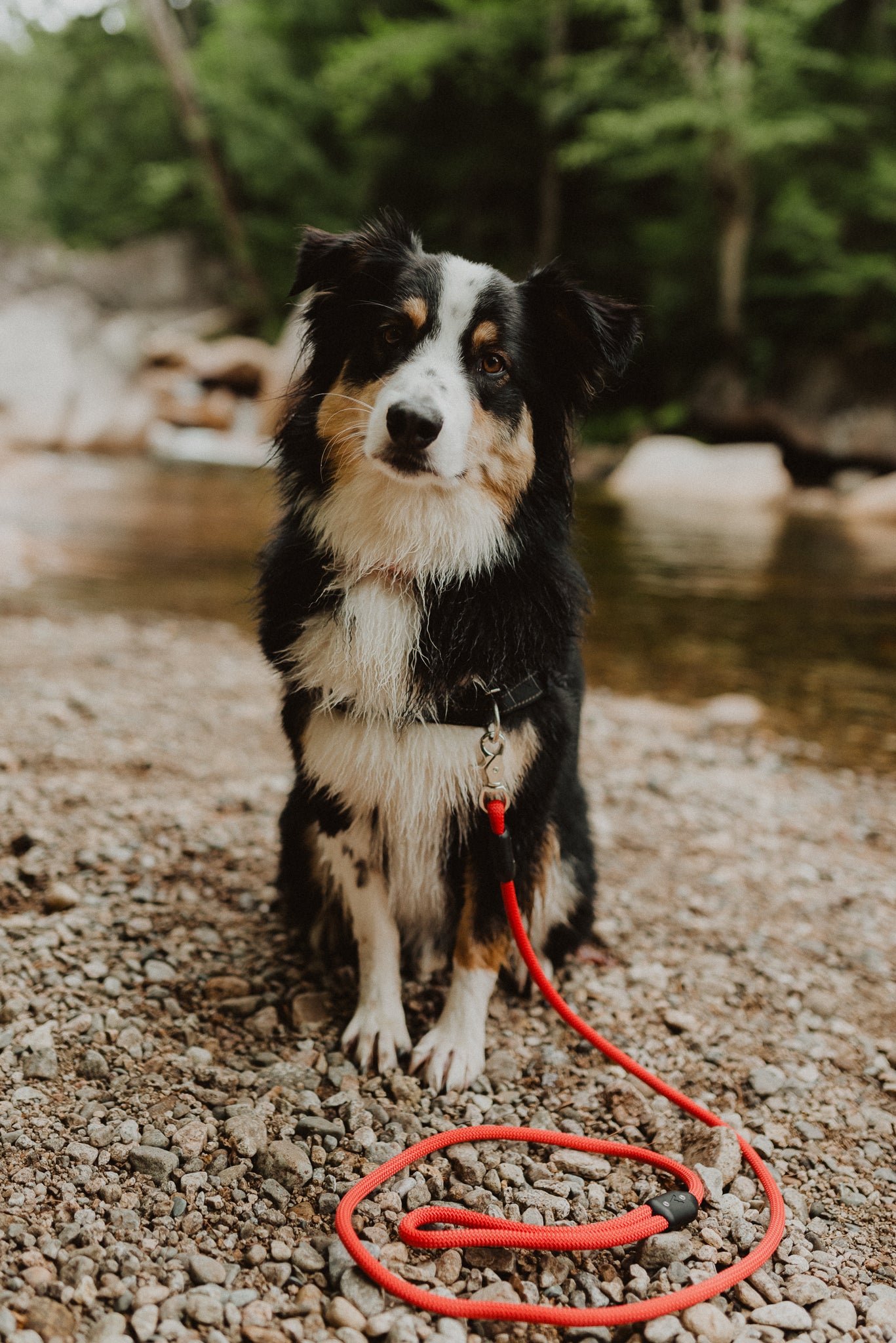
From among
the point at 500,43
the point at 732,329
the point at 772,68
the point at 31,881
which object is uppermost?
the point at 500,43

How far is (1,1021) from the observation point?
2029mm

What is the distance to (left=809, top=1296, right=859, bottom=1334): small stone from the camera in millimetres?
1506

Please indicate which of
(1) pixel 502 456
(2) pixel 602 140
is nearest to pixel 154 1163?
(1) pixel 502 456

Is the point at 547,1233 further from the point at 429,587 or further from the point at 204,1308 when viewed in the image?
the point at 429,587

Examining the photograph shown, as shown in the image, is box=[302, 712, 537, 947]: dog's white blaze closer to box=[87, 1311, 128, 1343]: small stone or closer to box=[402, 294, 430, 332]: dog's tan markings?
box=[402, 294, 430, 332]: dog's tan markings

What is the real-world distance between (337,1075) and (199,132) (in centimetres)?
2483

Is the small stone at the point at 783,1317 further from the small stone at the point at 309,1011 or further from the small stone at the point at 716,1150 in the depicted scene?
the small stone at the point at 309,1011

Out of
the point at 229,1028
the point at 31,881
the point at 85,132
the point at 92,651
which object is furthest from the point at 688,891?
the point at 85,132

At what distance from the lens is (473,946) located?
7.22 feet

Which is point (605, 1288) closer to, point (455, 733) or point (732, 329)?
point (455, 733)

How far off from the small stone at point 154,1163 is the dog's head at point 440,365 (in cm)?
142

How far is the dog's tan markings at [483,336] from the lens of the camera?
85.0 inches

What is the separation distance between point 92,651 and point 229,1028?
11.2ft

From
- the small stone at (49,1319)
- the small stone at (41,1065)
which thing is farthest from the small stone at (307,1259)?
the small stone at (41,1065)
